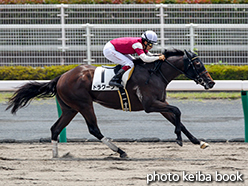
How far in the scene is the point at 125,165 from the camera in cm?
554

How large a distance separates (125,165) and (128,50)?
164cm

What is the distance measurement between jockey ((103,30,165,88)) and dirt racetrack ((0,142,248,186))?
1069 millimetres

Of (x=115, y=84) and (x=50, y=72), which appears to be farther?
(x=50, y=72)

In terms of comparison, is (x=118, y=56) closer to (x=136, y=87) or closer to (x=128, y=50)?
(x=128, y=50)

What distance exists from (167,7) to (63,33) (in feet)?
9.69

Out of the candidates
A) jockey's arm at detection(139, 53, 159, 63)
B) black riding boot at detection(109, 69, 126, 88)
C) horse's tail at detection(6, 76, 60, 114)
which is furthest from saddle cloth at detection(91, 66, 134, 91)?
horse's tail at detection(6, 76, 60, 114)

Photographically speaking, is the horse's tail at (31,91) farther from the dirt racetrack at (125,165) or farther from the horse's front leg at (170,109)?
the horse's front leg at (170,109)

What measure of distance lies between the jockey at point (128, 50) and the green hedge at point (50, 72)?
5462 mm

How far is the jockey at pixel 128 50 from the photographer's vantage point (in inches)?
241

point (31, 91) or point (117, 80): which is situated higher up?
point (117, 80)

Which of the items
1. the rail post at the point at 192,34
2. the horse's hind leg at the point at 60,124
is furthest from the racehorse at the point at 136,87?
the rail post at the point at 192,34

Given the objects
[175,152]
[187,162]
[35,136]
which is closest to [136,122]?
[35,136]

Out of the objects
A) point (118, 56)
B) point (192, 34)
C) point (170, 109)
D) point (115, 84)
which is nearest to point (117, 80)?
point (115, 84)

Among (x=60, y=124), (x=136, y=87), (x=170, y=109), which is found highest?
(x=136, y=87)
